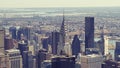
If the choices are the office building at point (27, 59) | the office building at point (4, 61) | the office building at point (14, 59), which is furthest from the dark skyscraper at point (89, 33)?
the office building at point (4, 61)

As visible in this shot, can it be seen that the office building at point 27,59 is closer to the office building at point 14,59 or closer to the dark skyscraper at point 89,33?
the office building at point 14,59

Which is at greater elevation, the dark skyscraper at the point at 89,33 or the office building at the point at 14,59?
the dark skyscraper at the point at 89,33

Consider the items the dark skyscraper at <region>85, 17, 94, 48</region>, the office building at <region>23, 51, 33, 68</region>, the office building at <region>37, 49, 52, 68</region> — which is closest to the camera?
the office building at <region>37, 49, 52, 68</region>

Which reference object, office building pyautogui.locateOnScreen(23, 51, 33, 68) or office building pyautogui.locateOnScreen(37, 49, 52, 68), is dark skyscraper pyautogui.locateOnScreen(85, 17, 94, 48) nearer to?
office building pyautogui.locateOnScreen(23, 51, 33, 68)

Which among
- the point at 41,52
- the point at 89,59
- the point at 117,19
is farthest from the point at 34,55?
the point at 117,19

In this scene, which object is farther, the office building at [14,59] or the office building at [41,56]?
the office building at [14,59]

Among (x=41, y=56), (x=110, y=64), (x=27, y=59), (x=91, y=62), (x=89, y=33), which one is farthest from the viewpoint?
(x=89, y=33)

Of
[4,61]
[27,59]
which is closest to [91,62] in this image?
[4,61]

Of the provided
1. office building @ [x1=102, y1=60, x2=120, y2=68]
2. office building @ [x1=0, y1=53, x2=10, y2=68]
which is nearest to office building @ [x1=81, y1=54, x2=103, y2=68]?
office building @ [x1=102, y1=60, x2=120, y2=68]

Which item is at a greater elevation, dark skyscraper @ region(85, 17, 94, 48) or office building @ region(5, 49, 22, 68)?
dark skyscraper @ region(85, 17, 94, 48)

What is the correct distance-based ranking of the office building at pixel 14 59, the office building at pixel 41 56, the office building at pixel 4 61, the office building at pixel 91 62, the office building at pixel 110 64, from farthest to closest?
the office building at pixel 14 59, the office building at pixel 41 56, the office building at pixel 91 62, the office building at pixel 4 61, the office building at pixel 110 64

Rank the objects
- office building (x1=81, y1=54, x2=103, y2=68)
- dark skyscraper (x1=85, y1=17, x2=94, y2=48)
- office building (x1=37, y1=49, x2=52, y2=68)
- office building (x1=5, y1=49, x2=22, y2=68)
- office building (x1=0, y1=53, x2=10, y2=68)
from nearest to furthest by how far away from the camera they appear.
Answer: office building (x1=0, y1=53, x2=10, y2=68) < office building (x1=81, y1=54, x2=103, y2=68) < office building (x1=37, y1=49, x2=52, y2=68) < office building (x1=5, y1=49, x2=22, y2=68) < dark skyscraper (x1=85, y1=17, x2=94, y2=48)

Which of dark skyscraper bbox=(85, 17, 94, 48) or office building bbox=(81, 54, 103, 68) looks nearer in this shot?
office building bbox=(81, 54, 103, 68)

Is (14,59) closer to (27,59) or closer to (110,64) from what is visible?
(27,59)
